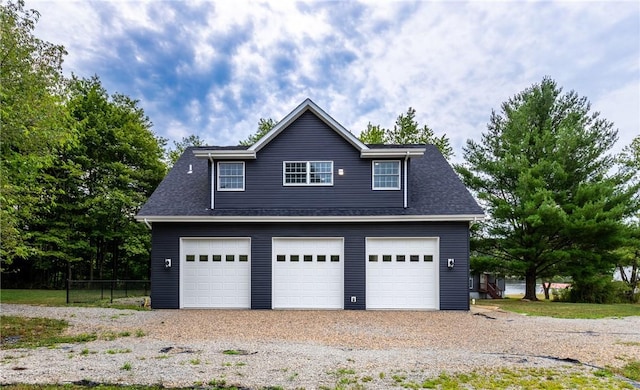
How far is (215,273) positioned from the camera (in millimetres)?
13117

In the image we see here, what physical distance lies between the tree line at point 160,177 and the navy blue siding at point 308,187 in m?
5.46

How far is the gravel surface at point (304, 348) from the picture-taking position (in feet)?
17.2

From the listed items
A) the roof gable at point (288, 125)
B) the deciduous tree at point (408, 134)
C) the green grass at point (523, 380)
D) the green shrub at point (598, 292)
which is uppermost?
the deciduous tree at point (408, 134)

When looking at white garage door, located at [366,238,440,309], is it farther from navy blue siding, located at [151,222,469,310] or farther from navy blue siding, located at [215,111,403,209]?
navy blue siding, located at [215,111,403,209]

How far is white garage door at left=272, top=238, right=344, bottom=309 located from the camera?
12930 millimetres

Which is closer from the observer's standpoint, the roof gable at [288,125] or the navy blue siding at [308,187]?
the roof gable at [288,125]

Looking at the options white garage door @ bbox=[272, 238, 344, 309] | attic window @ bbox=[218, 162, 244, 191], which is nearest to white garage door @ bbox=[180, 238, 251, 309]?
white garage door @ bbox=[272, 238, 344, 309]

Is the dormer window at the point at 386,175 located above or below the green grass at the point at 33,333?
above

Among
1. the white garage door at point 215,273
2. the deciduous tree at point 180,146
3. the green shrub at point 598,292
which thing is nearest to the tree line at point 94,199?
the deciduous tree at point 180,146

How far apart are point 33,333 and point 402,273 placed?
9771 mm

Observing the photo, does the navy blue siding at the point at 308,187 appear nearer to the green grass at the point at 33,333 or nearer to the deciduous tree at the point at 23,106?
the deciduous tree at the point at 23,106

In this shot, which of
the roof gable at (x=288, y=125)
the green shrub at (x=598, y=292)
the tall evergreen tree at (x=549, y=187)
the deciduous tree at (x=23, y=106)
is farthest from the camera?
the green shrub at (x=598, y=292)

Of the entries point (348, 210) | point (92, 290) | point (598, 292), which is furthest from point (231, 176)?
point (598, 292)

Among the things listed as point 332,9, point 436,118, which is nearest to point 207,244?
point 332,9
